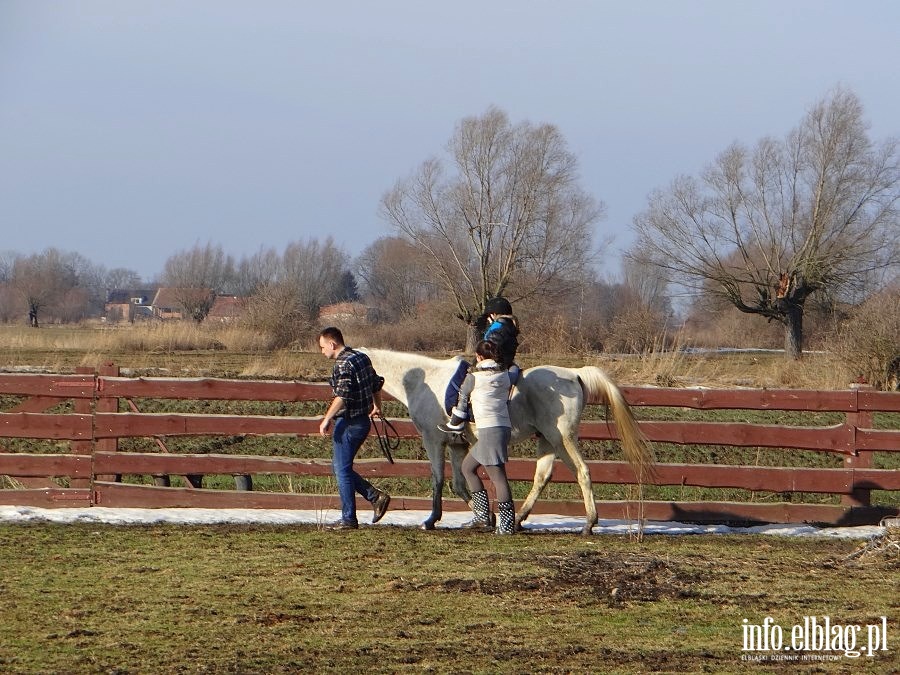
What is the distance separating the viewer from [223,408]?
18.3m

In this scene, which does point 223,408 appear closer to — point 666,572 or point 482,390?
point 482,390

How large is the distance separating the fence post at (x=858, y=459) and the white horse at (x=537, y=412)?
2.20 metres

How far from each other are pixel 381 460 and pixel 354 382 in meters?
1.74

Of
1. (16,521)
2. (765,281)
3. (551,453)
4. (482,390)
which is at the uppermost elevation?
(765,281)

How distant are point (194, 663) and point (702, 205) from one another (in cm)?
4322

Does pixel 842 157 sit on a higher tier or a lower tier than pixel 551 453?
higher

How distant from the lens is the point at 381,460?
10758mm

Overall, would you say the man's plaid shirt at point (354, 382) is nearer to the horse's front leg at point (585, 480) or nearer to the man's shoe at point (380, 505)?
the man's shoe at point (380, 505)

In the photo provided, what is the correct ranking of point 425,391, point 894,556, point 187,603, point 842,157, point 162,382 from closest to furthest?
point 187,603 → point 894,556 → point 425,391 → point 162,382 → point 842,157

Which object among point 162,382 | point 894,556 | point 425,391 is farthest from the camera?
point 162,382

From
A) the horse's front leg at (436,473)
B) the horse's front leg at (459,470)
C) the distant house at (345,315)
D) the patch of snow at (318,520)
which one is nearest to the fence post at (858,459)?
the patch of snow at (318,520)

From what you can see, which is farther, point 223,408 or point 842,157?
point 842,157

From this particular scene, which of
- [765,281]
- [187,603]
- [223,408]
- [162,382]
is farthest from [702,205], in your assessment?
[187,603]

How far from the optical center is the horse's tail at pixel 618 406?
945cm
